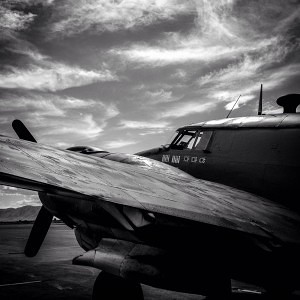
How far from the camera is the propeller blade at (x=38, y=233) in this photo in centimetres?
564

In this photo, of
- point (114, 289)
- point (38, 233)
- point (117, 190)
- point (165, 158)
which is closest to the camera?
point (117, 190)

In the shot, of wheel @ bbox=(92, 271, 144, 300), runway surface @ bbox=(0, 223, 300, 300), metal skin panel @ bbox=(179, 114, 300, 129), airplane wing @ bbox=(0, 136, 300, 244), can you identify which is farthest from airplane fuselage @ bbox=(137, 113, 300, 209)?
runway surface @ bbox=(0, 223, 300, 300)

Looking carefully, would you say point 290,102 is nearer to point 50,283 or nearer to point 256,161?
point 256,161

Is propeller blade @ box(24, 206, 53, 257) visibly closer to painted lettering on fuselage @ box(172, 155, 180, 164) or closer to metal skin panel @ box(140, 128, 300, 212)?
painted lettering on fuselage @ box(172, 155, 180, 164)

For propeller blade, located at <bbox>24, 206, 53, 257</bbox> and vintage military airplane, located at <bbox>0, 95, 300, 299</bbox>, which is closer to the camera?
vintage military airplane, located at <bbox>0, 95, 300, 299</bbox>

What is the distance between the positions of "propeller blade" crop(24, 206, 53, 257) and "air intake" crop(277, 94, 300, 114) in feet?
18.2

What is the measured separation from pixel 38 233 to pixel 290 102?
611cm

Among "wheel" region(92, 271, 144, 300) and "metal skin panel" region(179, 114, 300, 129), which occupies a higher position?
"metal skin panel" region(179, 114, 300, 129)

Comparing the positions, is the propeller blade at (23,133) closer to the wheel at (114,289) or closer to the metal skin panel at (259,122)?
the wheel at (114,289)

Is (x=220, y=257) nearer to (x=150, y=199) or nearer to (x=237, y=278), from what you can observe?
(x=237, y=278)

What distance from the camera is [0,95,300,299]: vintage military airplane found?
210 centimetres

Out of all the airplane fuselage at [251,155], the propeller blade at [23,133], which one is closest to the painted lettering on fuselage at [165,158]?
the airplane fuselage at [251,155]

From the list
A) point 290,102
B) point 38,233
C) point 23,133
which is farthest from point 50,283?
point 290,102

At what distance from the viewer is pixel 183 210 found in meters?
2.20
